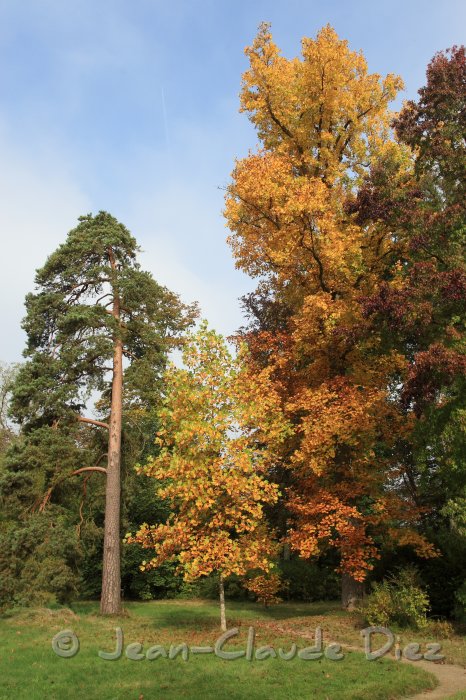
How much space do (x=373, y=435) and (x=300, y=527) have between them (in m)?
3.31

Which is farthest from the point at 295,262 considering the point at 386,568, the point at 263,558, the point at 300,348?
the point at 386,568

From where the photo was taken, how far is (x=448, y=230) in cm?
1290

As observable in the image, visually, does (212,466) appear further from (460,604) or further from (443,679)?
(460,604)

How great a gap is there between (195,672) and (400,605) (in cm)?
594

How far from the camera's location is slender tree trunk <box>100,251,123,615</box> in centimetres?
1772

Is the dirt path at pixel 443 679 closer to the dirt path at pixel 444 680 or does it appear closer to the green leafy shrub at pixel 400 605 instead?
the dirt path at pixel 444 680

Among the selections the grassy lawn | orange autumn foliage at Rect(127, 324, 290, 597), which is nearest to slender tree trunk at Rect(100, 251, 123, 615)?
the grassy lawn

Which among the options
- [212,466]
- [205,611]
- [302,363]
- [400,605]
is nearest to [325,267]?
[302,363]

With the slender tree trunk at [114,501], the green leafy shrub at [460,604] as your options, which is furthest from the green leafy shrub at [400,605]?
the slender tree trunk at [114,501]

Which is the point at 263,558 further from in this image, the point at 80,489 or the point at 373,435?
the point at 80,489

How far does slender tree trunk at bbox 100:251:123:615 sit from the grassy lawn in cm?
389

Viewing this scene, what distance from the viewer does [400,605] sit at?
12711 millimetres

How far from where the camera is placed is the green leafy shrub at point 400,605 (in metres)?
12.5

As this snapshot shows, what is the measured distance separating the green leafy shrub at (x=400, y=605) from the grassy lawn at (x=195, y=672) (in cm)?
77
